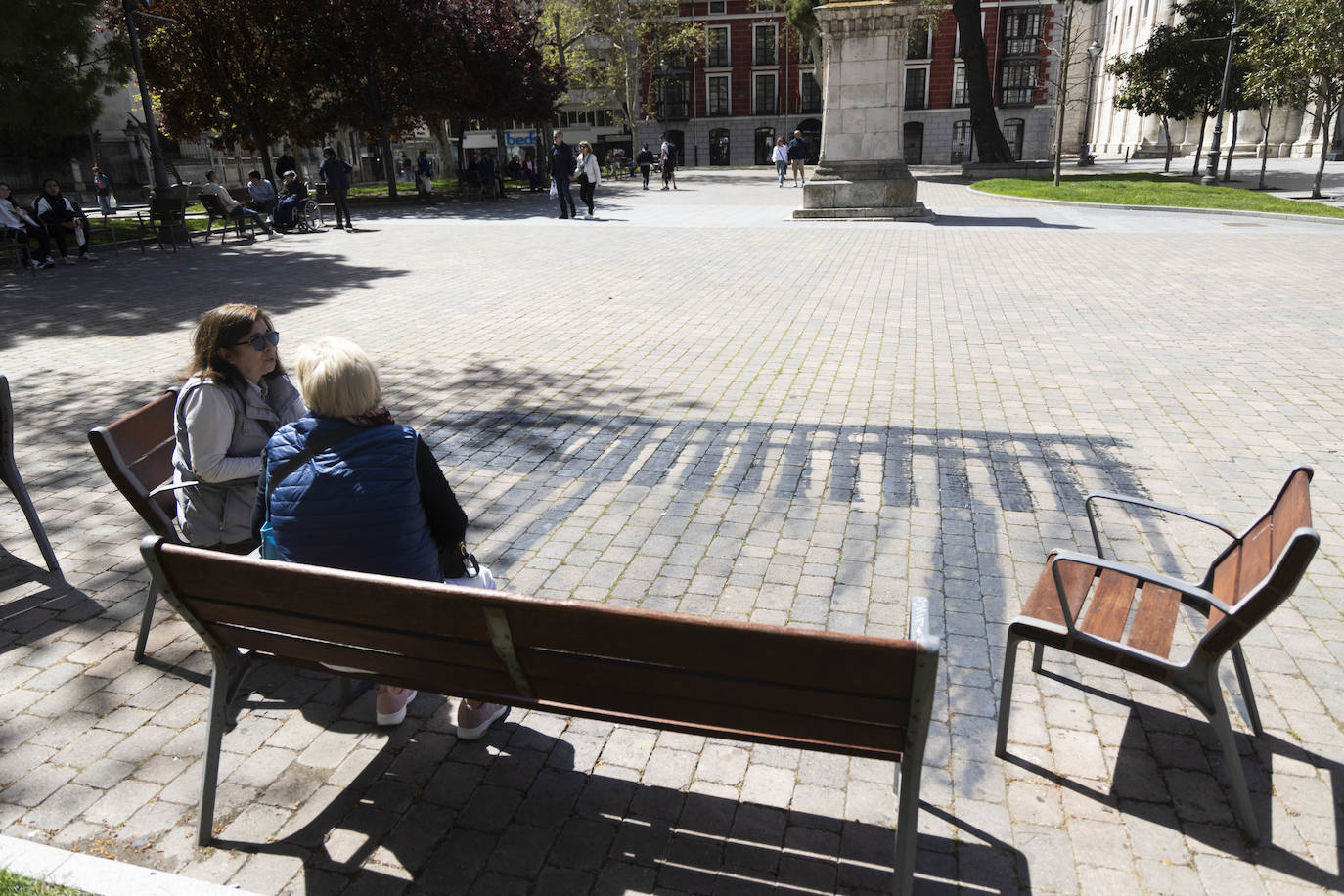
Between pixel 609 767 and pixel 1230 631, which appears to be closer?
pixel 1230 631

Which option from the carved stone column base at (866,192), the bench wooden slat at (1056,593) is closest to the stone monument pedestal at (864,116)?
the carved stone column base at (866,192)

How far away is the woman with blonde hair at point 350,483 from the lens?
9.14ft

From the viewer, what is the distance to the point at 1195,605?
10.1 ft

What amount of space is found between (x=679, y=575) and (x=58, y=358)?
7.69 m

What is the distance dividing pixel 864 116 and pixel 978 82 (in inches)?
693

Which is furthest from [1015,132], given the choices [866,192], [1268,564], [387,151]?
[1268,564]

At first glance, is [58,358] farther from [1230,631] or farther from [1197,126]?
[1197,126]

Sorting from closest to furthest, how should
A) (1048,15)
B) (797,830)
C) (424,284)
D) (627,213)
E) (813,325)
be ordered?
(797,830)
(813,325)
(424,284)
(627,213)
(1048,15)

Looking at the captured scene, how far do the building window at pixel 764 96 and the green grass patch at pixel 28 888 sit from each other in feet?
216

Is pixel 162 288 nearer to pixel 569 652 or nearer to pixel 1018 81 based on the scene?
pixel 569 652

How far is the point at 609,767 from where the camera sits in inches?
119

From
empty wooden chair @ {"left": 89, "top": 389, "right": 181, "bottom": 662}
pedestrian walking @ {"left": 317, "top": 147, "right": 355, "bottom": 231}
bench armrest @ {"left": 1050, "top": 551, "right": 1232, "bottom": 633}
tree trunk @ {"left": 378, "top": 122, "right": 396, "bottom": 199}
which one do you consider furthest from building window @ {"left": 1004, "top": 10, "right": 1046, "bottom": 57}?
empty wooden chair @ {"left": 89, "top": 389, "right": 181, "bottom": 662}

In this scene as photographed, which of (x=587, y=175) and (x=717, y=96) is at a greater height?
(x=717, y=96)

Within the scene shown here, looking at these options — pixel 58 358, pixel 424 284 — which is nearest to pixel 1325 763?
pixel 58 358
